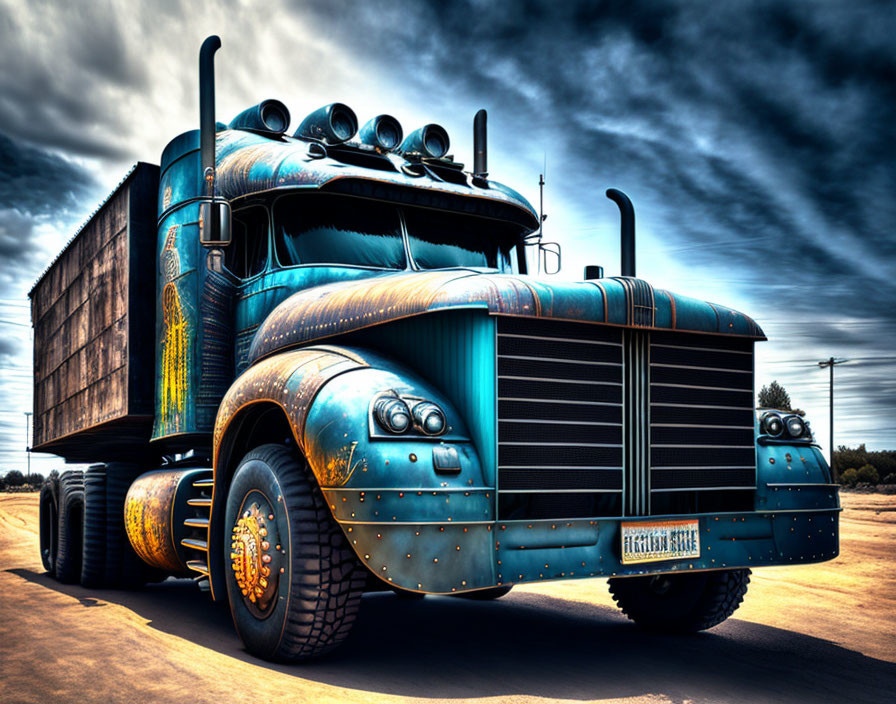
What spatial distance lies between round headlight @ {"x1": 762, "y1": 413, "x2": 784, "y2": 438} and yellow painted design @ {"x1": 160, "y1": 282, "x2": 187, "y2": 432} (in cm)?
443

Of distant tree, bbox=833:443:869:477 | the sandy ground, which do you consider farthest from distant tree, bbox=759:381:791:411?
the sandy ground

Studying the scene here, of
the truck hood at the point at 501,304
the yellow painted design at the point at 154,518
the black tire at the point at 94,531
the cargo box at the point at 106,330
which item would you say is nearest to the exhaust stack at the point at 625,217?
the truck hood at the point at 501,304

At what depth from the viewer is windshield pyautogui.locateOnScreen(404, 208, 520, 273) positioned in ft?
23.6

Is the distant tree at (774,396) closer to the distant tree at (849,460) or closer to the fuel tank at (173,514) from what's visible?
the distant tree at (849,460)

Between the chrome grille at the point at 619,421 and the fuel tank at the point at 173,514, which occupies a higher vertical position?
the chrome grille at the point at 619,421

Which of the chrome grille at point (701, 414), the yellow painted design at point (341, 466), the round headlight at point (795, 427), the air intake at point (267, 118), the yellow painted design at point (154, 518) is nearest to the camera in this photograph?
the yellow painted design at point (341, 466)

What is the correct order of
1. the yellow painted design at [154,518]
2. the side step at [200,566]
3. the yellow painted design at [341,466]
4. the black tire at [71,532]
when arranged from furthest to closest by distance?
the black tire at [71,532]
the yellow painted design at [154,518]
the side step at [200,566]
the yellow painted design at [341,466]

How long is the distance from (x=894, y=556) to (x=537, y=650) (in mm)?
8403

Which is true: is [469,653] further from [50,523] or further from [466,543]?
[50,523]

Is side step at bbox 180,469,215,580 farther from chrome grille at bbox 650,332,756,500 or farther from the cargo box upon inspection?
chrome grille at bbox 650,332,756,500

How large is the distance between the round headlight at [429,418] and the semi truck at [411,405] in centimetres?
1

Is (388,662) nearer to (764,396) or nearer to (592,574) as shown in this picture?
(592,574)

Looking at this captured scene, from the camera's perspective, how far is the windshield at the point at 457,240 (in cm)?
718

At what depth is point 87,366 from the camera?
10070mm
